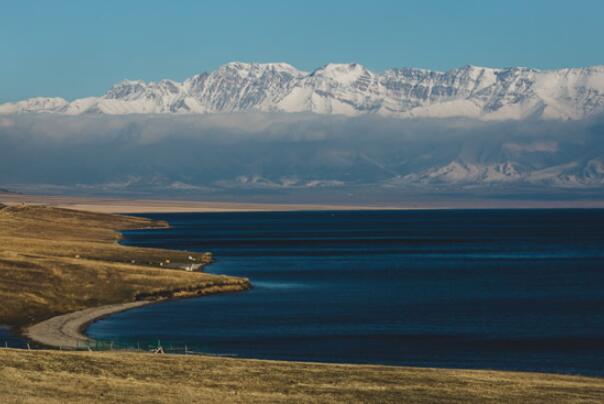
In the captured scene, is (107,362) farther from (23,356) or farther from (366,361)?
(366,361)

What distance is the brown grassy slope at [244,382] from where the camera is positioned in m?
47.0

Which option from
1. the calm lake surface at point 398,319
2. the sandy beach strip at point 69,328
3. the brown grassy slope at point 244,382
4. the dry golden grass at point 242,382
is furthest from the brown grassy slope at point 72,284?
the brown grassy slope at point 244,382

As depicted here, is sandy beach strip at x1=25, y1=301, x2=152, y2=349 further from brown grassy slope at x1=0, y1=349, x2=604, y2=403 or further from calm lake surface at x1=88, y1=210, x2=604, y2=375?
brown grassy slope at x1=0, y1=349, x2=604, y2=403

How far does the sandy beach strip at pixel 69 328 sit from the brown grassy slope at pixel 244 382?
17.8 m

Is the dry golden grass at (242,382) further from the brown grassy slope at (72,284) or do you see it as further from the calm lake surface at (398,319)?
the brown grassy slope at (72,284)

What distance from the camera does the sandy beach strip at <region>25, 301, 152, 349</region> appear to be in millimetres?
75875

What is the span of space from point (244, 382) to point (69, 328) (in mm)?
35733

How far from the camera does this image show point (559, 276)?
143m

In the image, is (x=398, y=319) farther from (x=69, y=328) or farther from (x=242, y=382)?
(x=242, y=382)

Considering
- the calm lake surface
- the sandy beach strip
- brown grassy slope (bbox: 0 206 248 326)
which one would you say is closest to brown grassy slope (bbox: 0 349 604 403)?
the calm lake surface

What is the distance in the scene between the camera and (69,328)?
8425 centimetres

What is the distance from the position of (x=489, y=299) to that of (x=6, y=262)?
4496cm

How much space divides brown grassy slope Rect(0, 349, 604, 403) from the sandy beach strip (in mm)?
17834

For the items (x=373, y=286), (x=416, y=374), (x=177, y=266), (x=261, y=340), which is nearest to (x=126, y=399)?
(x=416, y=374)
